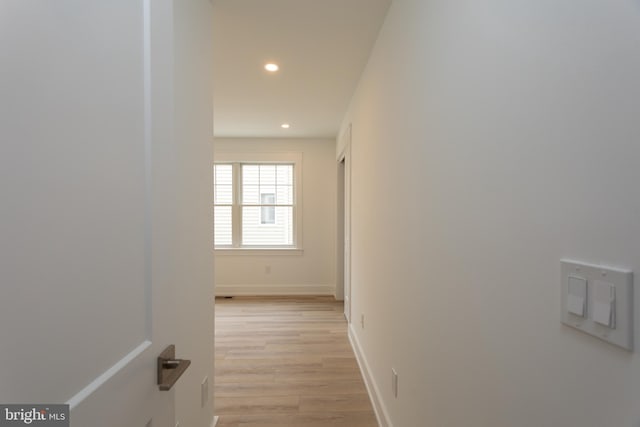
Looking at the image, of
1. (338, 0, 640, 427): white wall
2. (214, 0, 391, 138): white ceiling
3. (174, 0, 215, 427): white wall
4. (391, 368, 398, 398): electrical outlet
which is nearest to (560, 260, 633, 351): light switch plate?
(338, 0, 640, 427): white wall

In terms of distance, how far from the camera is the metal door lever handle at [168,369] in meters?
0.78

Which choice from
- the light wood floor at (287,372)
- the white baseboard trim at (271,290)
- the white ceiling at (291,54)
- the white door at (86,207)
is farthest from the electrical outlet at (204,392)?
the white baseboard trim at (271,290)

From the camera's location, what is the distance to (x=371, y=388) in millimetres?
2314

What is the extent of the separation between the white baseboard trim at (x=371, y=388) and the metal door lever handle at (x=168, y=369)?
1.51 m

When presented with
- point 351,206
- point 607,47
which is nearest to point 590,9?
point 607,47

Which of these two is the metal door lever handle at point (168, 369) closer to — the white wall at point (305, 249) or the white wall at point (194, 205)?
the white wall at point (194, 205)

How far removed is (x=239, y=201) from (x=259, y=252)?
90 centimetres

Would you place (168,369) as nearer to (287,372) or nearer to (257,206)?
(287,372)

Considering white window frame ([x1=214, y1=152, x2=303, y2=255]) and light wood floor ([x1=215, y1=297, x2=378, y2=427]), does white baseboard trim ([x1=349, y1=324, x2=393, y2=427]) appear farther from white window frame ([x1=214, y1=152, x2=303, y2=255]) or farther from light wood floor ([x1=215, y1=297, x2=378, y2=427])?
white window frame ([x1=214, y1=152, x2=303, y2=255])

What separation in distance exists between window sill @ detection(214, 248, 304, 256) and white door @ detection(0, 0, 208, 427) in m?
4.42

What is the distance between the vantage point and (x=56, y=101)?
509 mm

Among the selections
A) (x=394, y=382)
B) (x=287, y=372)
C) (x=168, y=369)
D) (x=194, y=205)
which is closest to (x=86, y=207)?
(x=168, y=369)

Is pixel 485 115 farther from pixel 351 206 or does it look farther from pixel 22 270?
pixel 351 206

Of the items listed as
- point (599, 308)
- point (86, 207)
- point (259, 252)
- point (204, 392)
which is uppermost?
point (86, 207)
